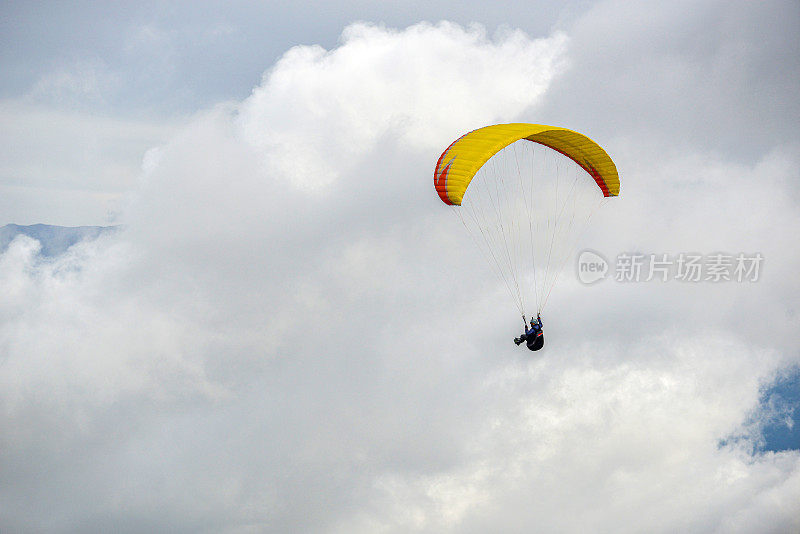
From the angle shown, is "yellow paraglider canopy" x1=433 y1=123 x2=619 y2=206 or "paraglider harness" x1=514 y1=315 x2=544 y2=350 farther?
"paraglider harness" x1=514 y1=315 x2=544 y2=350

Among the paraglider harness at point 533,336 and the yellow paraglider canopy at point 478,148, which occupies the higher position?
the yellow paraglider canopy at point 478,148

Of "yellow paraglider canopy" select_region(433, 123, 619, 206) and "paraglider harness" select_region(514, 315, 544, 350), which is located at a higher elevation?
"yellow paraglider canopy" select_region(433, 123, 619, 206)

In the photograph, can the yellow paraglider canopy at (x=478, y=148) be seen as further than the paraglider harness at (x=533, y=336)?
No

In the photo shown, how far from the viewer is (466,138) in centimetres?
3612

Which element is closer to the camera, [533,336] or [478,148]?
[478,148]

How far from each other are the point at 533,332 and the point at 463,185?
9.79 meters

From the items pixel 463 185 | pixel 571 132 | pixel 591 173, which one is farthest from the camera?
pixel 591 173

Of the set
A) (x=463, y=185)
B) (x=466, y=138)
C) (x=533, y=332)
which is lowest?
(x=533, y=332)

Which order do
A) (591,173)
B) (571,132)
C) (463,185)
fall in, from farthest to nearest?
(591,173) < (571,132) < (463,185)

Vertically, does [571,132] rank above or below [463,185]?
above

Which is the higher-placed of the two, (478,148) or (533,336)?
(478,148)

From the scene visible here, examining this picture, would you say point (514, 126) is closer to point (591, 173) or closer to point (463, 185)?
point (463, 185)

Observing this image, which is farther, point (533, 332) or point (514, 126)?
point (533, 332)

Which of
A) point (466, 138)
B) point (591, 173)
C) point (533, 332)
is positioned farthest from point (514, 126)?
point (533, 332)
